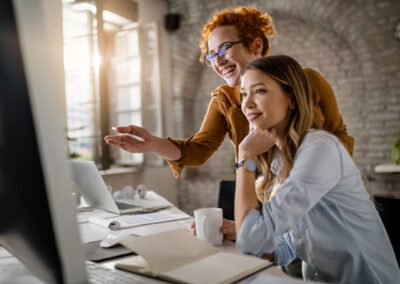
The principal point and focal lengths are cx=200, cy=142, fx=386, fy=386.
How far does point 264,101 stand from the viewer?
1196 mm

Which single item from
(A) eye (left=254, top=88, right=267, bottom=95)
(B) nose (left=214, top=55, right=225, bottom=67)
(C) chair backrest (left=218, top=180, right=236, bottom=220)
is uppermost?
(B) nose (left=214, top=55, right=225, bottom=67)

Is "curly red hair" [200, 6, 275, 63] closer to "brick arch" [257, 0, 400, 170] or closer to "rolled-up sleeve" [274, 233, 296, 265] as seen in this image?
"rolled-up sleeve" [274, 233, 296, 265]

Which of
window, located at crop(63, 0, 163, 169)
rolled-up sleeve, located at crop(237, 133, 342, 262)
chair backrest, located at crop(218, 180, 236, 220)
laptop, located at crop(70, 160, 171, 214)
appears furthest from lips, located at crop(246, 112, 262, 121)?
window, located at crop(63, 0, 163, 169)

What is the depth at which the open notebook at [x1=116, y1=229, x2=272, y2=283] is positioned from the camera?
77 centimetres

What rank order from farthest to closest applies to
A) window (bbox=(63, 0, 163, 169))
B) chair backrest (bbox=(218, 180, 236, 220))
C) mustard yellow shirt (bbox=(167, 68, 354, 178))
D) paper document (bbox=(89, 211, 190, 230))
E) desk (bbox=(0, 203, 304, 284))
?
window (bbox=(63, 0, 163, 169)) → chair backrest (bbox=(218, 180, 236, 220)) → mustard yellow shirt (bbox=(167, 68, 354, 178)) → paper document (bbox=(89, 211, 190, 230)) → desk (bbox=(0, 203, 304, 284))

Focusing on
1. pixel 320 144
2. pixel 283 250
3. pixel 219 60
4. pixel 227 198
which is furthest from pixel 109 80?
pixel 320 144

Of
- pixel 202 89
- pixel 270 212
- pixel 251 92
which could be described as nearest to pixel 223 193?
pixel 251 92

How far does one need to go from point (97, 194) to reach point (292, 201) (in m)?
1.07

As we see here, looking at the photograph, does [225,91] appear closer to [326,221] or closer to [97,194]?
[97,194]

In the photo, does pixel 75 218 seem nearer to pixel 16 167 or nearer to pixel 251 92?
pixel 16 167

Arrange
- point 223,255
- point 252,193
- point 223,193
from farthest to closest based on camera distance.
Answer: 1. point 223,193
2. point 252,193
3. point 223,255

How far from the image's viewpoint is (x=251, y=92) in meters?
1.22

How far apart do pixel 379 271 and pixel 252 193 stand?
407mm

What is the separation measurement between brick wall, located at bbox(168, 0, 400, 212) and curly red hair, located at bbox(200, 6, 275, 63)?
243 centimetres
